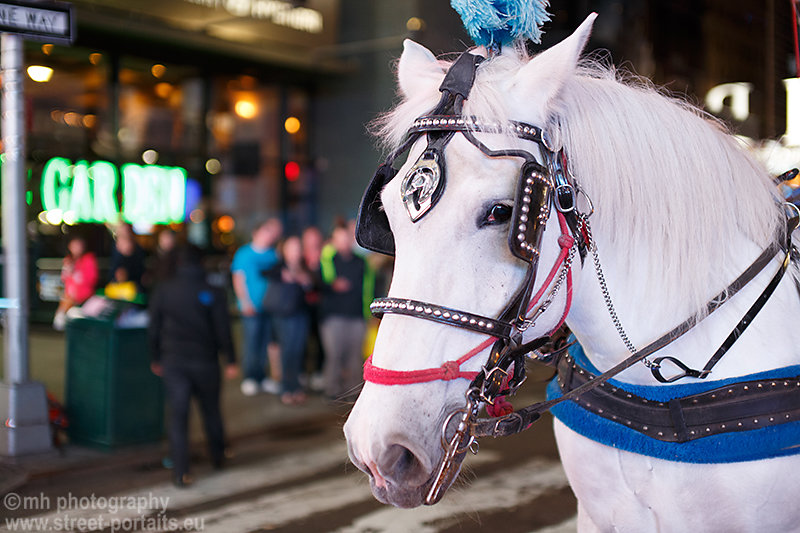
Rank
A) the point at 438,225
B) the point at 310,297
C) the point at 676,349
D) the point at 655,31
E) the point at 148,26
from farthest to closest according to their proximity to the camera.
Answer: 1. the point at 655,31
2. the point at 148,26
3. the point at 310,297
4. the point at 676,349
5. the point at 438,225

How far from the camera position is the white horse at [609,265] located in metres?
1.77

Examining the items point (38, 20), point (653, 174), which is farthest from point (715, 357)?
point (38, 20)

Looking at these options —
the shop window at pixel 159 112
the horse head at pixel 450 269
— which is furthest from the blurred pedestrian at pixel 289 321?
the horse head at pixel 450 269

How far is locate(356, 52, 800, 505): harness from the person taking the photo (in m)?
1.77

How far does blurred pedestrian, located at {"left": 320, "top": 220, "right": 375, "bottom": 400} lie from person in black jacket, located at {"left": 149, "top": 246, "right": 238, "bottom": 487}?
2573mm

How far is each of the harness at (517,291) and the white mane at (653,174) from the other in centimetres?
6

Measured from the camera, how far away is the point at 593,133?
2039 mm

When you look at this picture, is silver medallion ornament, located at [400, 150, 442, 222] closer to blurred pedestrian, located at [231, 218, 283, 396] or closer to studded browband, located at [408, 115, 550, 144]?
studded browband, located at [408, 115, 550, 144]

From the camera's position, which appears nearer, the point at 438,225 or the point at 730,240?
the point at 438,225

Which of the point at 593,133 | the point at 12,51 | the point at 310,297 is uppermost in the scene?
the point at 12,51

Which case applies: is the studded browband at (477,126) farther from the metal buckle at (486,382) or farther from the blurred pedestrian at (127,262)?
the blurred pedestrian at (127,262)

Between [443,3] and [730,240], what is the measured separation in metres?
13.5

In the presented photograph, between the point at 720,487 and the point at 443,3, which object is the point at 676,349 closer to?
the point at 720,487

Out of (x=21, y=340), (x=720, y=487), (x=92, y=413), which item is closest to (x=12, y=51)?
(x=21, y=340)
